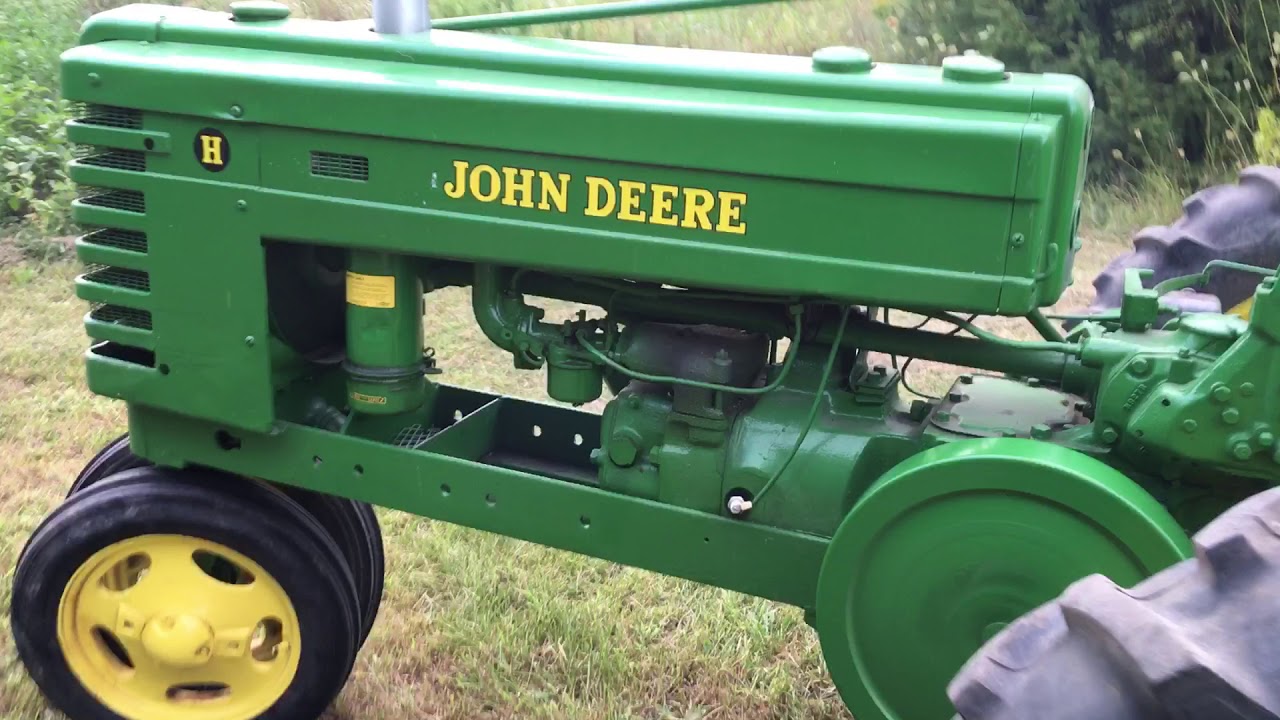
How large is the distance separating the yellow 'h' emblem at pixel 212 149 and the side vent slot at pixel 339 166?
18cm

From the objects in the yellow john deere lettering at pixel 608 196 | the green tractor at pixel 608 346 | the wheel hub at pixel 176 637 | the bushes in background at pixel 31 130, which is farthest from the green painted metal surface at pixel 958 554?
the bushes in background at pixel 31 130

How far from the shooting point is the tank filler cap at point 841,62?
7.00 feet

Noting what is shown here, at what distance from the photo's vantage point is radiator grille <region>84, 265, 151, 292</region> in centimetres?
245

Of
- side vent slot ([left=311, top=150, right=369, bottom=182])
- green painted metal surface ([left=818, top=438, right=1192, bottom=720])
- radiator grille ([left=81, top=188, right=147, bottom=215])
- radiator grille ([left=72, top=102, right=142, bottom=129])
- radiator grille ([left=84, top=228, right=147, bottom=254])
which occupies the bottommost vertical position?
green painted metal surface ([left=818, top=438, right=1192, bottom=720])

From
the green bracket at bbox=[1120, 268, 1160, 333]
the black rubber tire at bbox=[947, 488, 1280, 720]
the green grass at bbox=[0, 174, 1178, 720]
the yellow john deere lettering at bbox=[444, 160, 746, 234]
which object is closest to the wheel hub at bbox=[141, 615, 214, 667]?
the green grass at bbox=[0, 174, 1178, 720]

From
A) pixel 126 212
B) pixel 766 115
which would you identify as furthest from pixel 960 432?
pixel 126 212

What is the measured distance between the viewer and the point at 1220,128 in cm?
693

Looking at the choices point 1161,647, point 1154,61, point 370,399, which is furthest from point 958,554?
point 1154,61

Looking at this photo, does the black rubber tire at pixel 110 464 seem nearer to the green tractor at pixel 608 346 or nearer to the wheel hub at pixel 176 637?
the green tractor at pixel 608 346

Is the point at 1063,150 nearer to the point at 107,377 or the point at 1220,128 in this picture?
the point at 107,377

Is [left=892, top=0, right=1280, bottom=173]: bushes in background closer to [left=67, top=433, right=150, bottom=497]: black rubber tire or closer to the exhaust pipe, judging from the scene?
the exhaust pipe

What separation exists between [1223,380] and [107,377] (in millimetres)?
2053

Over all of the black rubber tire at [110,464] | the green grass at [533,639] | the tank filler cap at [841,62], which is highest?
the tank filler cap at [841,62]

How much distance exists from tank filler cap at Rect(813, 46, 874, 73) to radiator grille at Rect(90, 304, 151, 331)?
137cm
